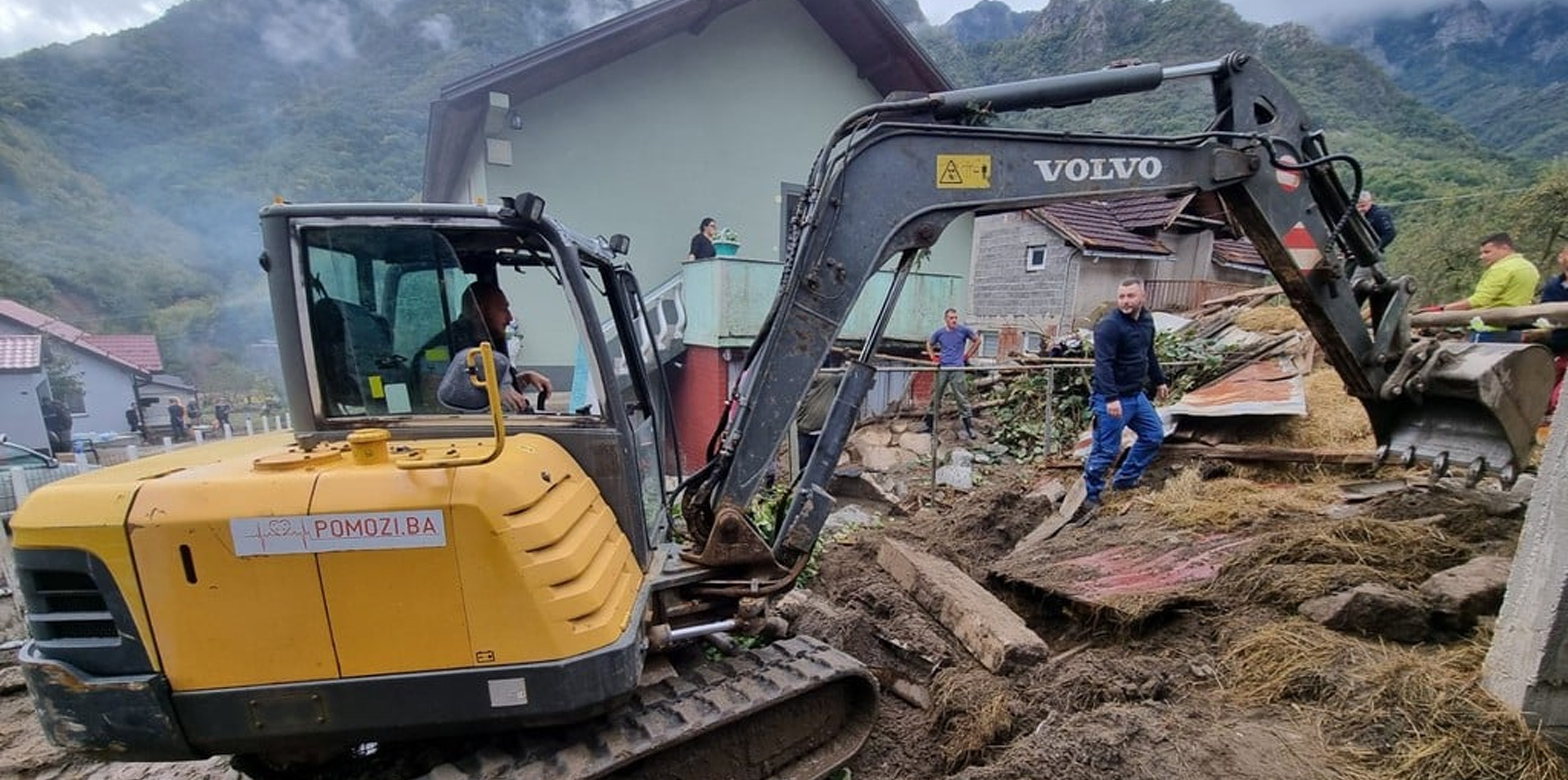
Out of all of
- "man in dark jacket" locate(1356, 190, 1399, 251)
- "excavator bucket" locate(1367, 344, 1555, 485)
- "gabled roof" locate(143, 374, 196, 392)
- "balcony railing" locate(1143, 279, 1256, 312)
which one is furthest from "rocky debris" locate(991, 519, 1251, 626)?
"gabled roof" locate(143, 374, 196, 392)

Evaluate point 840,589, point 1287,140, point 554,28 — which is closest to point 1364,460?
point 1287,140

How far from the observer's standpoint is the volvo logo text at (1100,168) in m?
2.84

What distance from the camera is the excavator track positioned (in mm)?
2273


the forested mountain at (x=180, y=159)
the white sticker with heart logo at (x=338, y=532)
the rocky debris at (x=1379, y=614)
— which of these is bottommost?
the rocky debris at (x=1379, y=614)

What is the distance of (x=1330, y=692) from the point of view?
8.51 ft

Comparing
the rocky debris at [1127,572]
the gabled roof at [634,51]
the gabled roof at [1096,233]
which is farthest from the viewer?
the gabled roof at [1096,233]

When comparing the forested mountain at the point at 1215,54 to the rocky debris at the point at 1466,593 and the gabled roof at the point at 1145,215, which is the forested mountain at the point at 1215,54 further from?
the rocky debris at the point at 1466,593

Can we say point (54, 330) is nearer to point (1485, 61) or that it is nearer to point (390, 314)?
point (390, 314)

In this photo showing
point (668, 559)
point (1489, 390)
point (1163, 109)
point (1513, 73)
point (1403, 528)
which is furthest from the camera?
point (1513, 73)

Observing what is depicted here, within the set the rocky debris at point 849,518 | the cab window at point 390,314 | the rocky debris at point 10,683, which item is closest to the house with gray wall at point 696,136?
the rocky debris at point 849,518

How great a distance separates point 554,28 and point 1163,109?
1655 inches

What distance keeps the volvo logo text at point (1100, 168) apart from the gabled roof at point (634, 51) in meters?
5.46

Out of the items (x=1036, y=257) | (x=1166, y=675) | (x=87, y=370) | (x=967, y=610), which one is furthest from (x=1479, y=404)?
(x=87, y=370)

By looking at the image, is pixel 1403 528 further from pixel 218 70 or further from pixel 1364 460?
pixel 218 70
